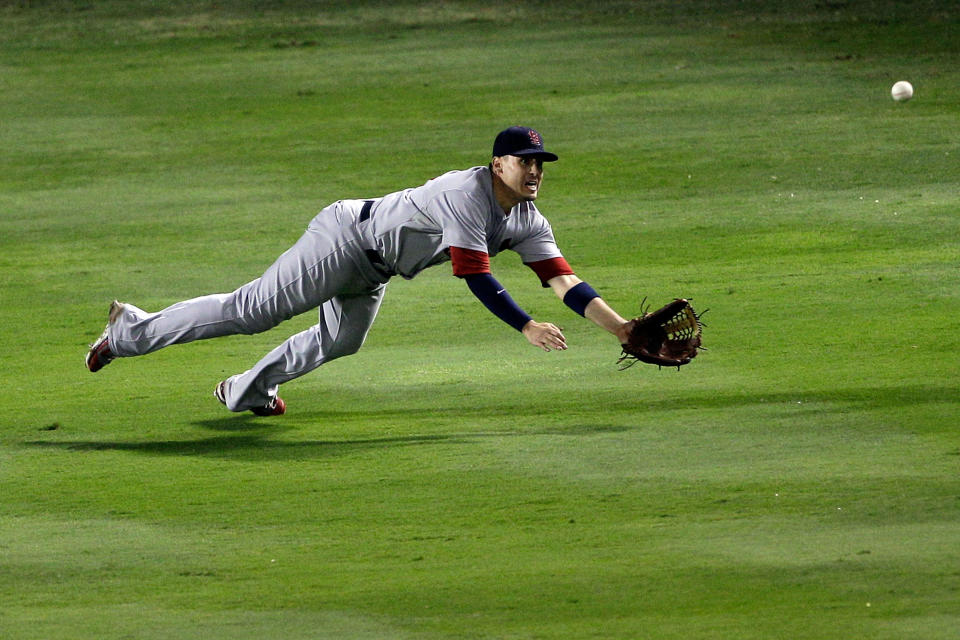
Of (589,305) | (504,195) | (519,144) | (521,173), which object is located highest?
(519,144)

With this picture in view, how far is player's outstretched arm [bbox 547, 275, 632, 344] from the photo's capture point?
6879 mm

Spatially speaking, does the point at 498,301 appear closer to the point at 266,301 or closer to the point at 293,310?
the point at 293,310

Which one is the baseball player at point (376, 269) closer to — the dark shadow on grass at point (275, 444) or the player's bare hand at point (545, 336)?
the player's bare hand at point (545, 336)

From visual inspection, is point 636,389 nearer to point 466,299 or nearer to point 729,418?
point 729,418

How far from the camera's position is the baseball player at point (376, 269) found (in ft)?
22.5

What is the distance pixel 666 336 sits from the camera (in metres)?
6.95

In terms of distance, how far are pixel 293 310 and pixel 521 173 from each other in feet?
4.20

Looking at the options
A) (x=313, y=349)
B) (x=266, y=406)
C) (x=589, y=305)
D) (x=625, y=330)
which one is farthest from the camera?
(x=266, y=406)

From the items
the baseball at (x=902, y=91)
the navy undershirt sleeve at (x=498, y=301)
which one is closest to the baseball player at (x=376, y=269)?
the navy undershirt sleeve at (x=498, y=301)

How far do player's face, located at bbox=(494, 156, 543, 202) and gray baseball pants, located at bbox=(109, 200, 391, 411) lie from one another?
740 millimetres

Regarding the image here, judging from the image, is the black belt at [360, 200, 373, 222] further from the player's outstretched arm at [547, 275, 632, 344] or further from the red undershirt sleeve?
the player's outstretched arm at [547, 275, 632, 344]

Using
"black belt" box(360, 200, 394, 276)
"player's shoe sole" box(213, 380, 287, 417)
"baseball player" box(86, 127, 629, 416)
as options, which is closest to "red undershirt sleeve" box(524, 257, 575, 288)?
"baseball player" box(86, 127, 629, 416)

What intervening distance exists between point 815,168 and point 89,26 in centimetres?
1459

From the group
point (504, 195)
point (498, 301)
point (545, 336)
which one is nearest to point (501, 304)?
point (498, 301)
